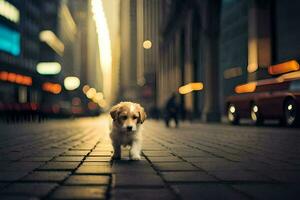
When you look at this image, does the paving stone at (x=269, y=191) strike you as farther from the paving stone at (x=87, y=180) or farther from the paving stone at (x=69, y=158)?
the paving stone at (x=69, y=158)

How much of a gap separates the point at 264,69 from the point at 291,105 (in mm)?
5909

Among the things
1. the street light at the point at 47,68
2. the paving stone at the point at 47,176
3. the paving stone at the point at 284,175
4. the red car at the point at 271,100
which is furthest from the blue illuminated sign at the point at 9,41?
the paving stone at the point at 284,175

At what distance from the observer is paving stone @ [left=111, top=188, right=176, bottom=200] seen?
409 cm

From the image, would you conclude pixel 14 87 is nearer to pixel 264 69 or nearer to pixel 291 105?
Answer: pixel 264 69

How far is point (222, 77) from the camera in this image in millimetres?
49656

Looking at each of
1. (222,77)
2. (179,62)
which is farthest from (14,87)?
(222,77)

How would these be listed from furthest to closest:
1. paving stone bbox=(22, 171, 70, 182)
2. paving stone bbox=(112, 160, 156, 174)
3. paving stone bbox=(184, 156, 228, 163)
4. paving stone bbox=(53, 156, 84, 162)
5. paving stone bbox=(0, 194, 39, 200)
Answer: paving stone bbox=(53, 156, 84, 162)
paving stone bbox=(184, 156, 228, 163)
paving stone bbox=(112, 160, 156, 174)
paving stone bbox=(22, 171, 70, 182)
paving stone bbox=(0, 194, 39, 200)

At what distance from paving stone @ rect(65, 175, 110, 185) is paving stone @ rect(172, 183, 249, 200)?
2.63 feet

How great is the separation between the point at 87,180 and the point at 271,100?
617 inches

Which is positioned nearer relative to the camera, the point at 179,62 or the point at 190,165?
the point at 190,165

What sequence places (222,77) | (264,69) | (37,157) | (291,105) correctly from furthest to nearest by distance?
(222,77) → (264,69) → (291,105) → (37,157)

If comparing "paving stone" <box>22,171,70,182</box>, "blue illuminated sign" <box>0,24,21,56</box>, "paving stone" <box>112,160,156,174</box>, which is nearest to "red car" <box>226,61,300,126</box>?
"paving stone" <box>112,160,156,174</box>

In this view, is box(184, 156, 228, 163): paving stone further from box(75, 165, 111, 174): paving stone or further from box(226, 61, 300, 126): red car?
box(226, 61, 300, 126): red car

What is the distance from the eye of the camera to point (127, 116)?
6.73 metres
